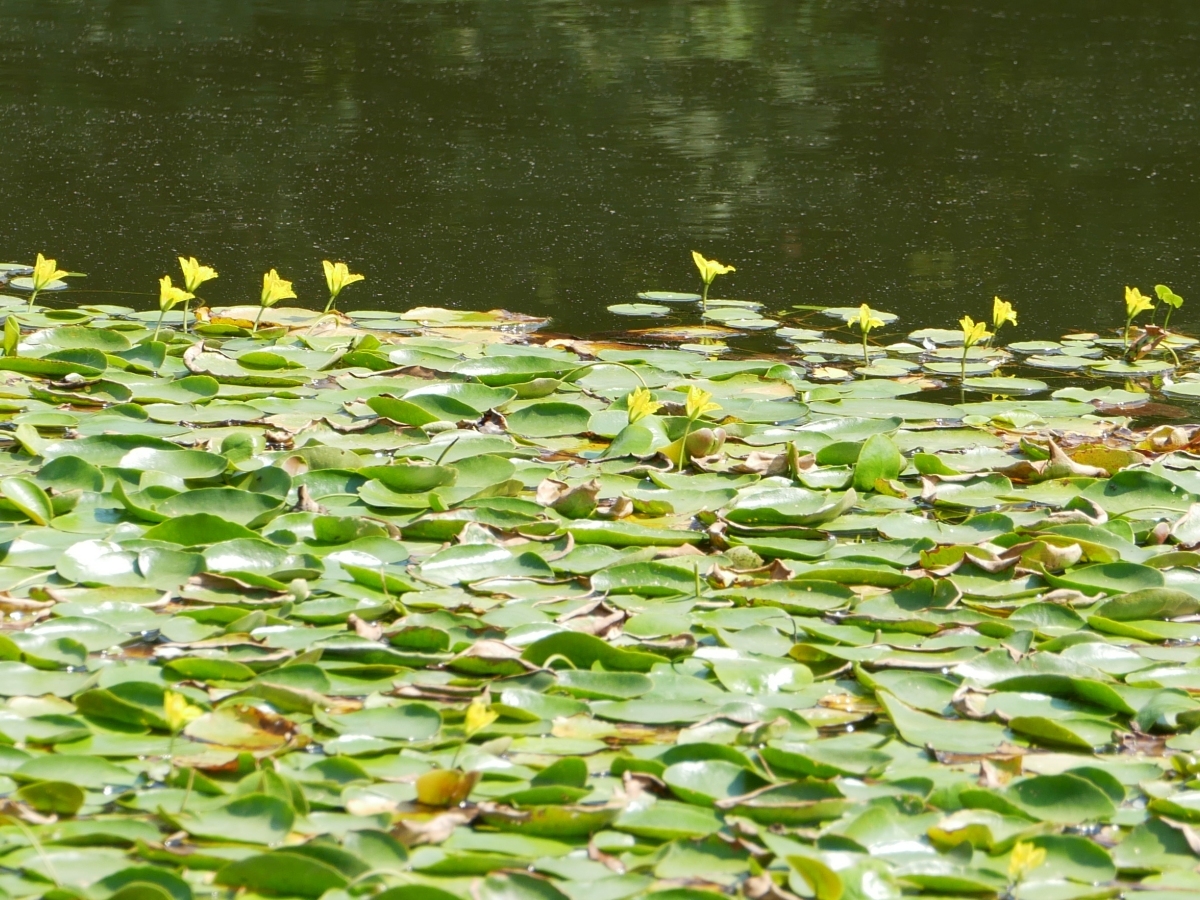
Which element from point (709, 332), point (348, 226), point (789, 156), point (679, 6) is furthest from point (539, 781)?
point (679, 6)

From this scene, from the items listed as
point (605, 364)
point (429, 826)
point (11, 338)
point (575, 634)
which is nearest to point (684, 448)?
point (605, 364)

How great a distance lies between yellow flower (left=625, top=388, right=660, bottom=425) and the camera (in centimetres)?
260

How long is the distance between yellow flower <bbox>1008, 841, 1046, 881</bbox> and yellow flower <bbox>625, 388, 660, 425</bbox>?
1290 mm

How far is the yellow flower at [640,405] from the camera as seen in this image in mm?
2598

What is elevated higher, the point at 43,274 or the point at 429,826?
the point at 43,274

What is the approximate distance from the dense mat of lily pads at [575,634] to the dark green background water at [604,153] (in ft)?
3.17

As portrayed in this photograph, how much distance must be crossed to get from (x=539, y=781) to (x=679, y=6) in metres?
8.26

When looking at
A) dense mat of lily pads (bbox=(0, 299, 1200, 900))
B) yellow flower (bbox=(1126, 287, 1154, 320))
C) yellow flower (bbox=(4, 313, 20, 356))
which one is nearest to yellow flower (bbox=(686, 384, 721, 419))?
dense mat of lily pads (bbox=(0, 299, 1200, 900))

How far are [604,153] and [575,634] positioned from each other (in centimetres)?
386

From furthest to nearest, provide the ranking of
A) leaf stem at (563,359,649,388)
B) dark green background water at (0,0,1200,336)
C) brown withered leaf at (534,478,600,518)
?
dark green background water at (0,0,1200,336) → leaf stem at (563,359,649,388) → brown withered leaf at (534,478,600,518)

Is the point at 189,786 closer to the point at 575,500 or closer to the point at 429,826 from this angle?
the point at 429,826

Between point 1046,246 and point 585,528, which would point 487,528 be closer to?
point 585,528

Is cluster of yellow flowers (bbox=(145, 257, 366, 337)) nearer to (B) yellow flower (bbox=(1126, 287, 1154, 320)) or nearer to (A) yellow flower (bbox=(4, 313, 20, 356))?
(A) yellow flower (bbox=(4, 313, 20, 356))

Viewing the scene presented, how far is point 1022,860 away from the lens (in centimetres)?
141
